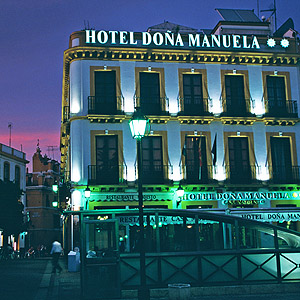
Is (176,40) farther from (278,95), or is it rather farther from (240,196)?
(240,196)

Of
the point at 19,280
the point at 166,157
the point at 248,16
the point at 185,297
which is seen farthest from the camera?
the point at 248,16

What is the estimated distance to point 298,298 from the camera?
48.6 ft

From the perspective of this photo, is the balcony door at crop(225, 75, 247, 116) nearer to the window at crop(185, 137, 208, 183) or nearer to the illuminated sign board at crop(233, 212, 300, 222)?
the window at crop(185, 137, 208, 183)

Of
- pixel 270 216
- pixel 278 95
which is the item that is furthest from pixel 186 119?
pixel 270 216

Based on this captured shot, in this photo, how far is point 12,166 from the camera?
5969cm

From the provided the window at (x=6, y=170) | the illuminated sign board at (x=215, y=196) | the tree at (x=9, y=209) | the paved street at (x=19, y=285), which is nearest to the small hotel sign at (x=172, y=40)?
the illuminated sign board at (x=215, y=196)

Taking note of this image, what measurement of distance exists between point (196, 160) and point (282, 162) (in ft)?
17.3

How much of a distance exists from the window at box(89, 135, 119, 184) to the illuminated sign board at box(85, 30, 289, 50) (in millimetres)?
5419

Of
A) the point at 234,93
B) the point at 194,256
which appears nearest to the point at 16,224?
the point at 234,93

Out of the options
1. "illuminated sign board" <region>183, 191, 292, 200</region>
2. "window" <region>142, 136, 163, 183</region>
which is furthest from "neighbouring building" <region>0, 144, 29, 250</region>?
"illuminated sign board" <region>183, 191, 292, 200</region>

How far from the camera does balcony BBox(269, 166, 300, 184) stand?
30344 millimetres

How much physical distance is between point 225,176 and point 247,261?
1339 cm

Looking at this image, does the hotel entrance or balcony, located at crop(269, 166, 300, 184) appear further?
balcony, located at crop(269, 166, 300, 184)

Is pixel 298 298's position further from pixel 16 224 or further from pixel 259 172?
pixel 16 224
